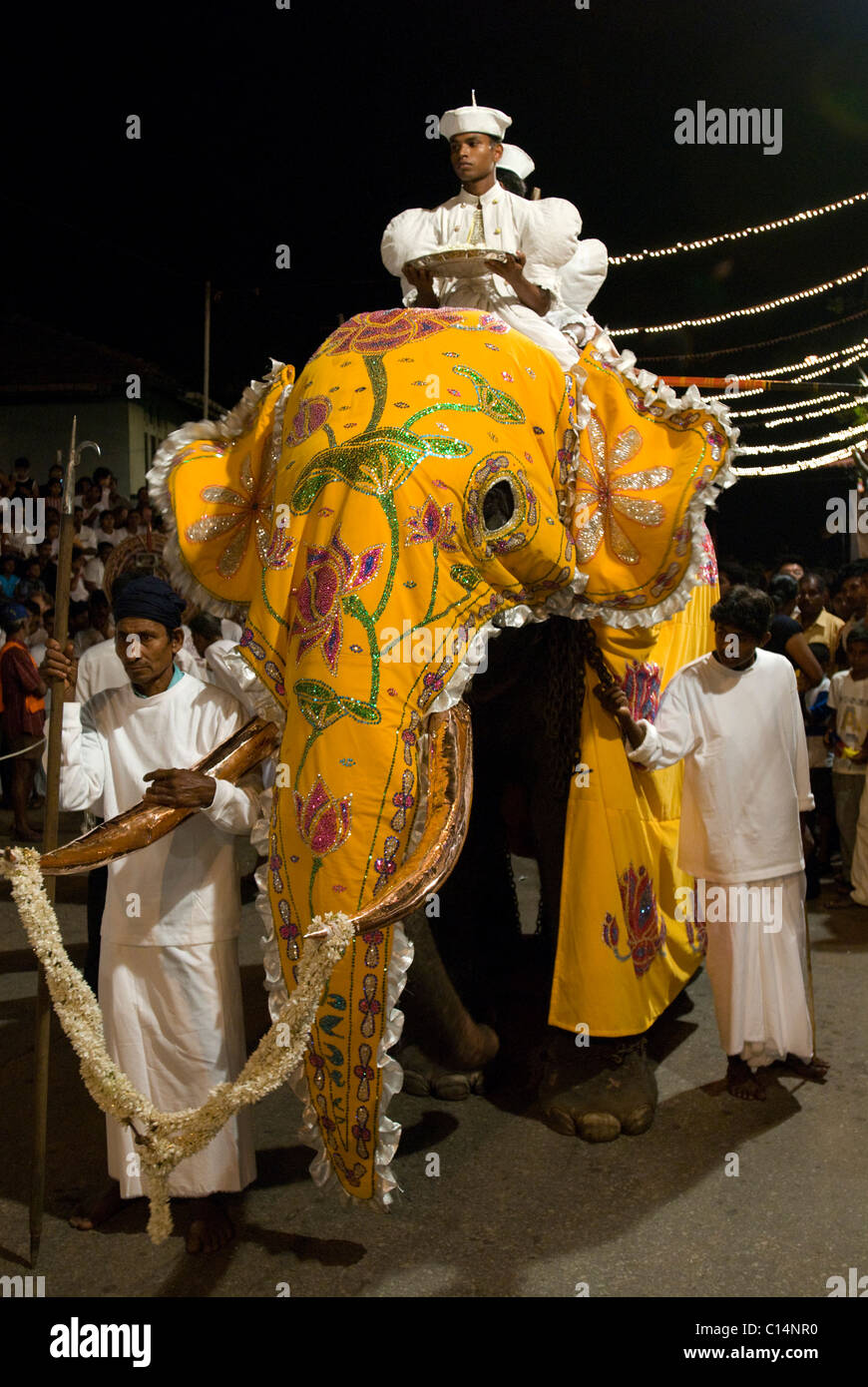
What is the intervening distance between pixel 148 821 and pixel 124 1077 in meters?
0.66

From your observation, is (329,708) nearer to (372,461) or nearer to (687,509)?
(372,461)

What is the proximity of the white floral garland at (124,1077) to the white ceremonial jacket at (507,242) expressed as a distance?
2.19 metres

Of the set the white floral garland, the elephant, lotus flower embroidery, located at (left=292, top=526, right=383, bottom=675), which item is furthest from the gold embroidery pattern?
the white floral garland

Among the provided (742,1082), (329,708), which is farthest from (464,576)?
(742,1082)

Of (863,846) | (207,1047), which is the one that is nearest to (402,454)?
(207,1047)

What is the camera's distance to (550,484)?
11.8 feet

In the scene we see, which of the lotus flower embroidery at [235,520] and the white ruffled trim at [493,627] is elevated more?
the lotus flower embroidery at [235,520]

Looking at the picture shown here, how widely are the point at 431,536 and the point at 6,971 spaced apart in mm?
3937

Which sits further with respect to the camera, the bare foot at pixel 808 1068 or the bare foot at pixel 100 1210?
the bare foot at pixel 808 1068

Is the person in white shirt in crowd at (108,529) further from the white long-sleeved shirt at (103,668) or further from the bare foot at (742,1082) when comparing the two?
the bare foot at (742,1082)

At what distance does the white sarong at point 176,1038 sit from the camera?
3523 millimetres

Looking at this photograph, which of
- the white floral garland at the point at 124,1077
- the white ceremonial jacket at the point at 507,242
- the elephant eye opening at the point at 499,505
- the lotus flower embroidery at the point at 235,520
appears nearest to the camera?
the white floral garland at the point at 124,1077

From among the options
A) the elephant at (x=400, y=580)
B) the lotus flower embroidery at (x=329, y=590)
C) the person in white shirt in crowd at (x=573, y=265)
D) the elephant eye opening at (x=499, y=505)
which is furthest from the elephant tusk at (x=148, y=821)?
the person in white shirt in crowd at (x=573, y=265)

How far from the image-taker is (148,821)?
3324 millimetres
